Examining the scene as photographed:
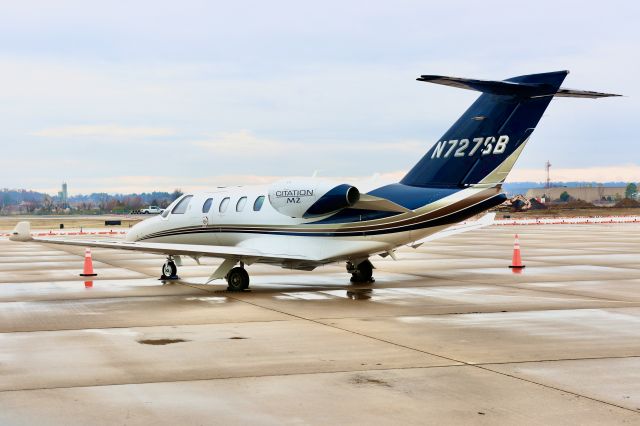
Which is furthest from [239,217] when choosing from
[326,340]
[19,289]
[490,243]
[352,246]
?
[490,243]

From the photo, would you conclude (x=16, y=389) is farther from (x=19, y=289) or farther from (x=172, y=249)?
(x=19, y=289)

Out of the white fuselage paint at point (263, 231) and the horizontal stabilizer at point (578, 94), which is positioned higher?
the horizontal stabilizer at point (578, 94)

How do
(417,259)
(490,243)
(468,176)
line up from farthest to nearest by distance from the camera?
(490,243), (417,259), (468,176)

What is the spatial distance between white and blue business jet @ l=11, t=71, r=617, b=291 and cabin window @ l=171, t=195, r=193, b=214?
360cm

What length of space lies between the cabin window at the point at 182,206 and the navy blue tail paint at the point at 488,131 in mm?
7109

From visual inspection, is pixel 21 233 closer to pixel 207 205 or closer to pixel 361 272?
pixel 207 205

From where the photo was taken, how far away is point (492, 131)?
19.2m

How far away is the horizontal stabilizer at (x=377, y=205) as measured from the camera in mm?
19359

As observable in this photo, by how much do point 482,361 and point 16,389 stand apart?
5.65 meters

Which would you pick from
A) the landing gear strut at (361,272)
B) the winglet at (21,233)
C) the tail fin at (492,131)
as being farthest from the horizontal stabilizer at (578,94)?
the winglet at (21,233)

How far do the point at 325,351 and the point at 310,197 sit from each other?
8.47m

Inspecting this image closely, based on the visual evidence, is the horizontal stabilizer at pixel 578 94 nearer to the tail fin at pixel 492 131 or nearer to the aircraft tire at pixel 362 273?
the tail fin at pixel 492 131

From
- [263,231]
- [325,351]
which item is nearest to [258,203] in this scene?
[263,231]

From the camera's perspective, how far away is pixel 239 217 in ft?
72.8
